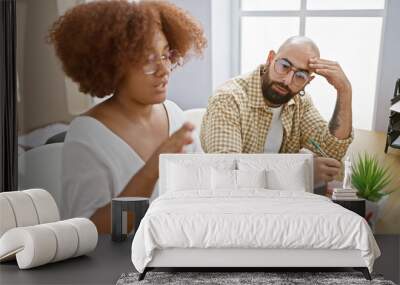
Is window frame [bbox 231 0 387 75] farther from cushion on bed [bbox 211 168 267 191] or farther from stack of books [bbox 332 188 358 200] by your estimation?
stack of books [bbox 332 188 358 200]

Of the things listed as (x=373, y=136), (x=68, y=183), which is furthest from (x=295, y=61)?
(x=68, y=183)

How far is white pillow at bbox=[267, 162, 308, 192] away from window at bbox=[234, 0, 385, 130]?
2.80 feet

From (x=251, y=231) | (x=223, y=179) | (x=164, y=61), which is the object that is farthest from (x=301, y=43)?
(x=251, y=231)

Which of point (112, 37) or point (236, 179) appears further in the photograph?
point (112, 37)

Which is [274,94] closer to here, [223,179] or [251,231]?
[223,179]

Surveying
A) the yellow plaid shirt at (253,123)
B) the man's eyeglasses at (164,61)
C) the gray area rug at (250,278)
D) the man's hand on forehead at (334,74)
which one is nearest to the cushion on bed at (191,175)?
the yellow plaid shirt at (253,123)

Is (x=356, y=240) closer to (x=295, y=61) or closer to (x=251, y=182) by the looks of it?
(x=251, y=182)

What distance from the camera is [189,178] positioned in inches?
280

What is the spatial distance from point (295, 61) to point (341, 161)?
3.73 ft

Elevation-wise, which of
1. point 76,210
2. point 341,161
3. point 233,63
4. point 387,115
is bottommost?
point 76,210

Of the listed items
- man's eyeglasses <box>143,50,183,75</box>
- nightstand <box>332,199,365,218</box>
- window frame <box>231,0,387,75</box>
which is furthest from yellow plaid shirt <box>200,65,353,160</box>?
nightstand <box>332,199,365,218</box>

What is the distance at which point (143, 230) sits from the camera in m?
5.39

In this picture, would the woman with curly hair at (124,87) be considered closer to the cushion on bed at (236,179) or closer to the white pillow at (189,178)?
the white pillow at (189,178)

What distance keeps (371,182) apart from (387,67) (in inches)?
46.8
